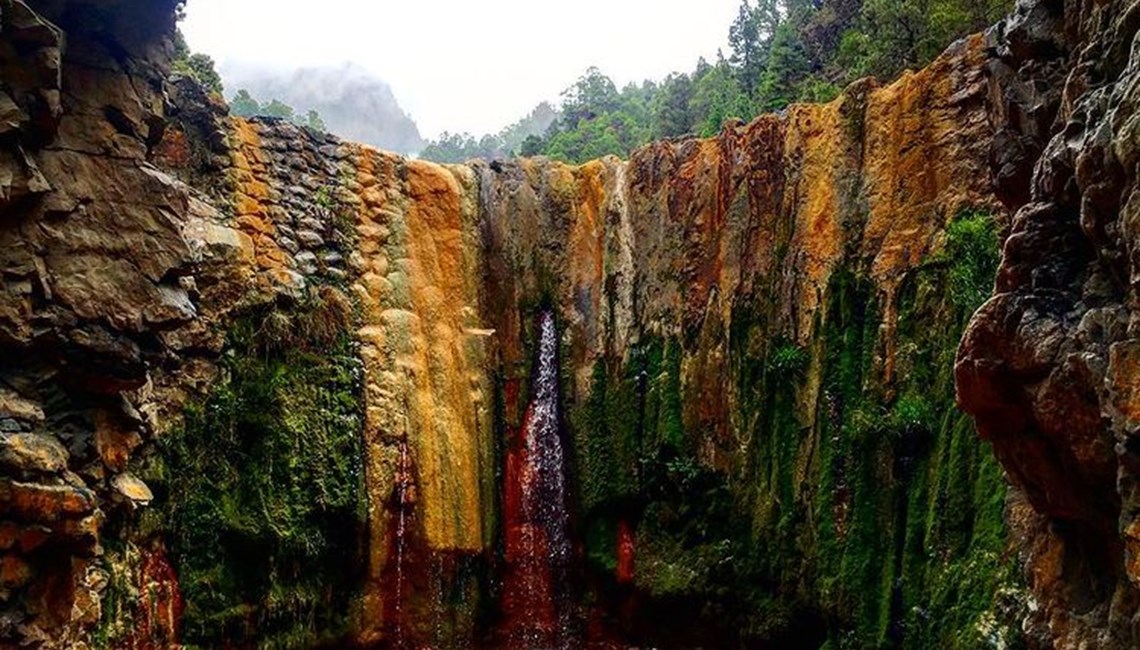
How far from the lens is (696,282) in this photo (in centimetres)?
1677

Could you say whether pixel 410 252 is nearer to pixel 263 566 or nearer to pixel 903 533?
pixel 263 566

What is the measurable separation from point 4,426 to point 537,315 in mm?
10784

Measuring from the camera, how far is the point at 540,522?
1672 centimetres

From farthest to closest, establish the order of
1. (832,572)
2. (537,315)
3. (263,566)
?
1. (537,315)
2. (263,566)
3. (832,572)

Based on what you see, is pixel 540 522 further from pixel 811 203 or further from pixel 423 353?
pixel 811 203

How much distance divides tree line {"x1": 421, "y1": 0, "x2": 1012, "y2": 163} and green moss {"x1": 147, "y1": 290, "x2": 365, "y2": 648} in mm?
10306

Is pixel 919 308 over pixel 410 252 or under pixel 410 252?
under

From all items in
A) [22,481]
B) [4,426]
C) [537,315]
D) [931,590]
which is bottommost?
[931,590]

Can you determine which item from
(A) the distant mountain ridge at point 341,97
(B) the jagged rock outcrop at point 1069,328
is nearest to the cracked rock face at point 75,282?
(B) the jagged rock outcrop at point 1069,328

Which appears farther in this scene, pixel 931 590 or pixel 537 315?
pixel 537 315

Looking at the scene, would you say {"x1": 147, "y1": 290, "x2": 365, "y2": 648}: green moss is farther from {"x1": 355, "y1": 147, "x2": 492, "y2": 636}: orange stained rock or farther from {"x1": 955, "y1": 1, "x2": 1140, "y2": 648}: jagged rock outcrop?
{"x1": 955, "y1": 1, "x2": 1140, "y2": 648}: jagged rock outcrop

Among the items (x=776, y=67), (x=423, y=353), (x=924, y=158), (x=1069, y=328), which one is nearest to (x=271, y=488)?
(x=423, y=353)

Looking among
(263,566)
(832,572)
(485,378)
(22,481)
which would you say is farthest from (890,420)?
(22,481)

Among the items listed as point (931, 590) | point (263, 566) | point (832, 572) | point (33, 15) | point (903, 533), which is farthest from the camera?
point (263, 566)
